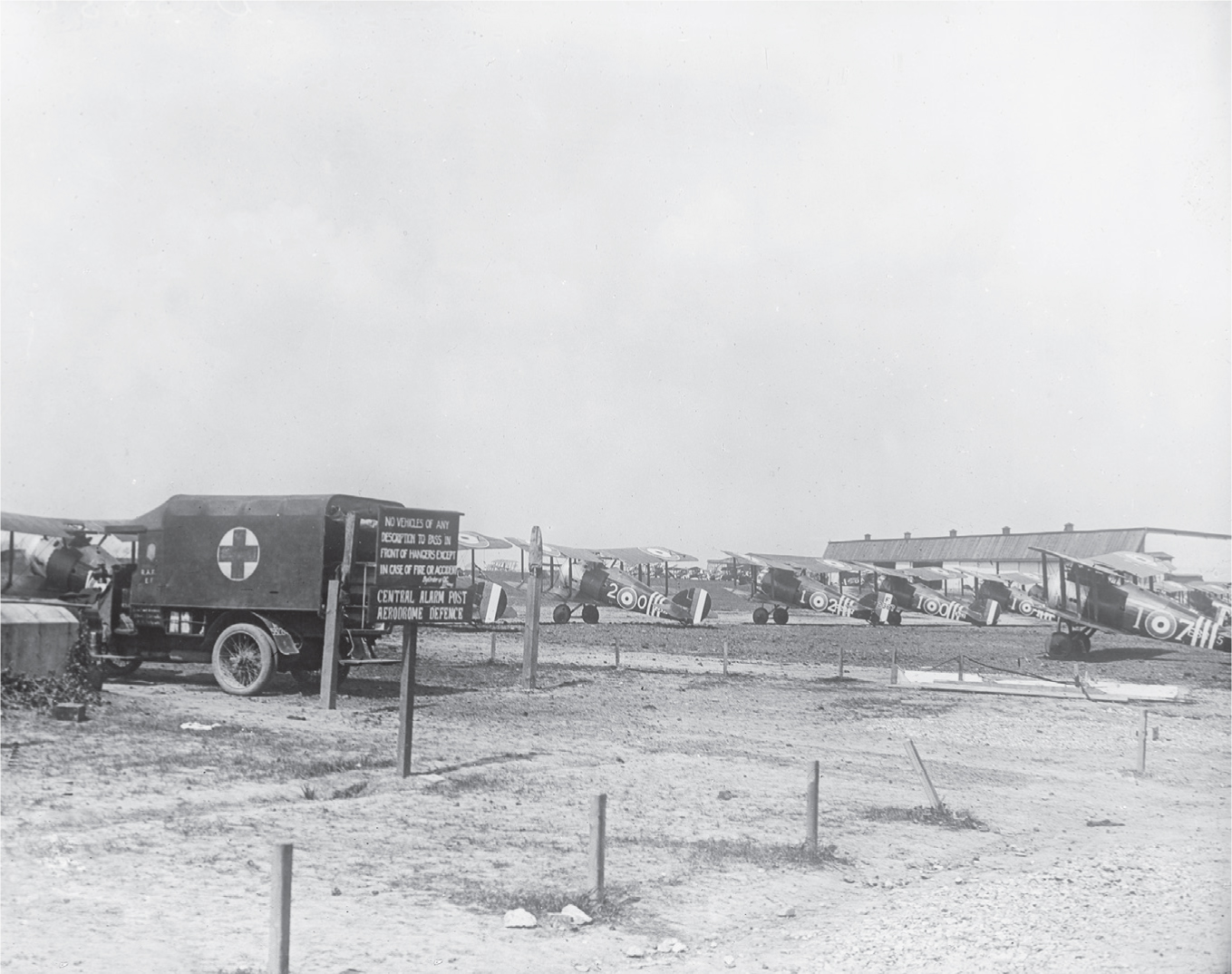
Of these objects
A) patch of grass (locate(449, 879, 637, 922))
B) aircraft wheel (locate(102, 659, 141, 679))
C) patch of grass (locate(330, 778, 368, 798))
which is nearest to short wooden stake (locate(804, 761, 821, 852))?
patch of grass (locate(449, 879, 637, 922))

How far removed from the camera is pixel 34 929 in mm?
6078

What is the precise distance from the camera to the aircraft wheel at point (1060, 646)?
1105 inches

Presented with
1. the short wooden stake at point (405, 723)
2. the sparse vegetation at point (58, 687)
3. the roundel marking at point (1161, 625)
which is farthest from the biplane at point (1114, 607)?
the sparse vegetation at point (58, 687)

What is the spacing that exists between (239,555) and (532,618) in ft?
17.8

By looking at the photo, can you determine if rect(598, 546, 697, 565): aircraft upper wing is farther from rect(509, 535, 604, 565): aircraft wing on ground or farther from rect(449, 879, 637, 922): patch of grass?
rect(449, 879, 637, 922): patch of grass

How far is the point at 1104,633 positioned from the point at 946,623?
10810 millimetres

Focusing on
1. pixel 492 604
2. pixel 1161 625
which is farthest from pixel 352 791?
pixel 492 604

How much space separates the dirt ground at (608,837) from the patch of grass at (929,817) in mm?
63

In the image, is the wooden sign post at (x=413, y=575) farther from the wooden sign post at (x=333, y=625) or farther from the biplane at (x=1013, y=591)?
the biplane at (x=1013, y=591)

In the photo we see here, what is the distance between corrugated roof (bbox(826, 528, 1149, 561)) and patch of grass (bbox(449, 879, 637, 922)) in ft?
201


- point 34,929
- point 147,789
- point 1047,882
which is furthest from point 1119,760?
point 34,929

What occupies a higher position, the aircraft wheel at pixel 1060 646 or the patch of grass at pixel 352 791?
the aircraft wheel at pixel 1060 646

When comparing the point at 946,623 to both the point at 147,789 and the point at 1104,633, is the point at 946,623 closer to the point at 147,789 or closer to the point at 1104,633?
the point at 1104,633

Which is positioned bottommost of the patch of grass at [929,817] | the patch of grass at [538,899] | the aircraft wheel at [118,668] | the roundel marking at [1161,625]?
the patch of grass at [929,817]
